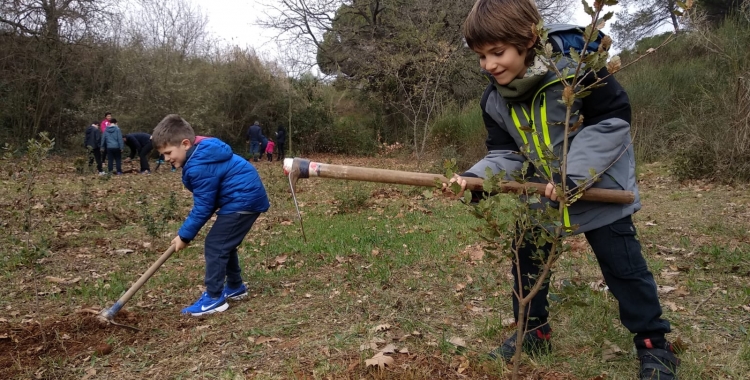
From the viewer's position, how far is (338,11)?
84.5 ft

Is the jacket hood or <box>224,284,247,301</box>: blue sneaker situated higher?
the jacket hood

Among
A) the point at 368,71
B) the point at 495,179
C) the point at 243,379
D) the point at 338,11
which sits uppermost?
the point at 338,11

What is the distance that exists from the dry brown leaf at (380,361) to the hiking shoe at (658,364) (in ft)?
4.13

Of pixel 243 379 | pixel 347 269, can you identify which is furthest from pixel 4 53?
pixel 243 379

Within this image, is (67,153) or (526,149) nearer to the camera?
(526,149)

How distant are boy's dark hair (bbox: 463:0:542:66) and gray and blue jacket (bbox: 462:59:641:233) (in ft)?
0.65

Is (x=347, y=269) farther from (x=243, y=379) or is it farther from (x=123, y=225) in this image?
(x=123, y=225)

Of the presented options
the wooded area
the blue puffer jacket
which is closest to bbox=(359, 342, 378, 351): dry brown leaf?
the blue puffer jacket

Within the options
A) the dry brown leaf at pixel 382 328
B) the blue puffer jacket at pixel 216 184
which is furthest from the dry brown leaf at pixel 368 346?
the blue puffer jacket at pixel 216 184

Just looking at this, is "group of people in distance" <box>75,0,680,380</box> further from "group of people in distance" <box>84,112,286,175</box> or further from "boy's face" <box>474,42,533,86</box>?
"group of people in distance" <box>84,112,286,175</box>

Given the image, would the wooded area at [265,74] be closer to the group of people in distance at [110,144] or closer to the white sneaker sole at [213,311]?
the group of people in distance at [110,144]

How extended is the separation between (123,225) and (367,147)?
60.2 feet

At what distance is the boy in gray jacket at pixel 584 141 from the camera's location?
223 centimetres

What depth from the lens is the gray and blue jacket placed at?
2.22 m
